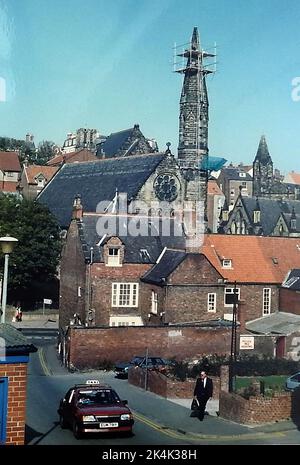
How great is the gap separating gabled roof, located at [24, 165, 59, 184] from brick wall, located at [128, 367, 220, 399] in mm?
23754

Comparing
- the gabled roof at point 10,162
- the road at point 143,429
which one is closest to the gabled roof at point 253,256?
the gabled roof at point 10,162

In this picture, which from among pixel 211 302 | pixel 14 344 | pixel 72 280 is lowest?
pixel 14 344

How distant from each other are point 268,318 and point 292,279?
1.96m

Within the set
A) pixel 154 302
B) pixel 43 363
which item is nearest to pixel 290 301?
pixel 154 302

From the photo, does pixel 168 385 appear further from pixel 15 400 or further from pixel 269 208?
pixel 269 208

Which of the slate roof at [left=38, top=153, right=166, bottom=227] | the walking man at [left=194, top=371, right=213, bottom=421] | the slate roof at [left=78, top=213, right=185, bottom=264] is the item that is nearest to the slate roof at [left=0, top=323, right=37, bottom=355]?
the walking man at [left=194, top=371, right=213, bottom=421]

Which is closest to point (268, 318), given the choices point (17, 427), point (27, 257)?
point (27, 257)

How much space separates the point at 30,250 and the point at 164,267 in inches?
191

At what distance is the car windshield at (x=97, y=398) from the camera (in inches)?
323

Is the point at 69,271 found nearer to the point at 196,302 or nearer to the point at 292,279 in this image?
the point at 196,302

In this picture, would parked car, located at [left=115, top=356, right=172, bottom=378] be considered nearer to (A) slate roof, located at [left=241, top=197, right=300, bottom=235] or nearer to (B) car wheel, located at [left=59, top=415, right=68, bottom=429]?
(B) car wheel, located at [left=59, top=415, right=68, bottom=429]

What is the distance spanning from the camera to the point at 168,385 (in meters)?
12.2

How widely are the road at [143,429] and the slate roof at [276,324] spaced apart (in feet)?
27.9

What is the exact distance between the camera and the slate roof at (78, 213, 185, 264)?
896 inches
